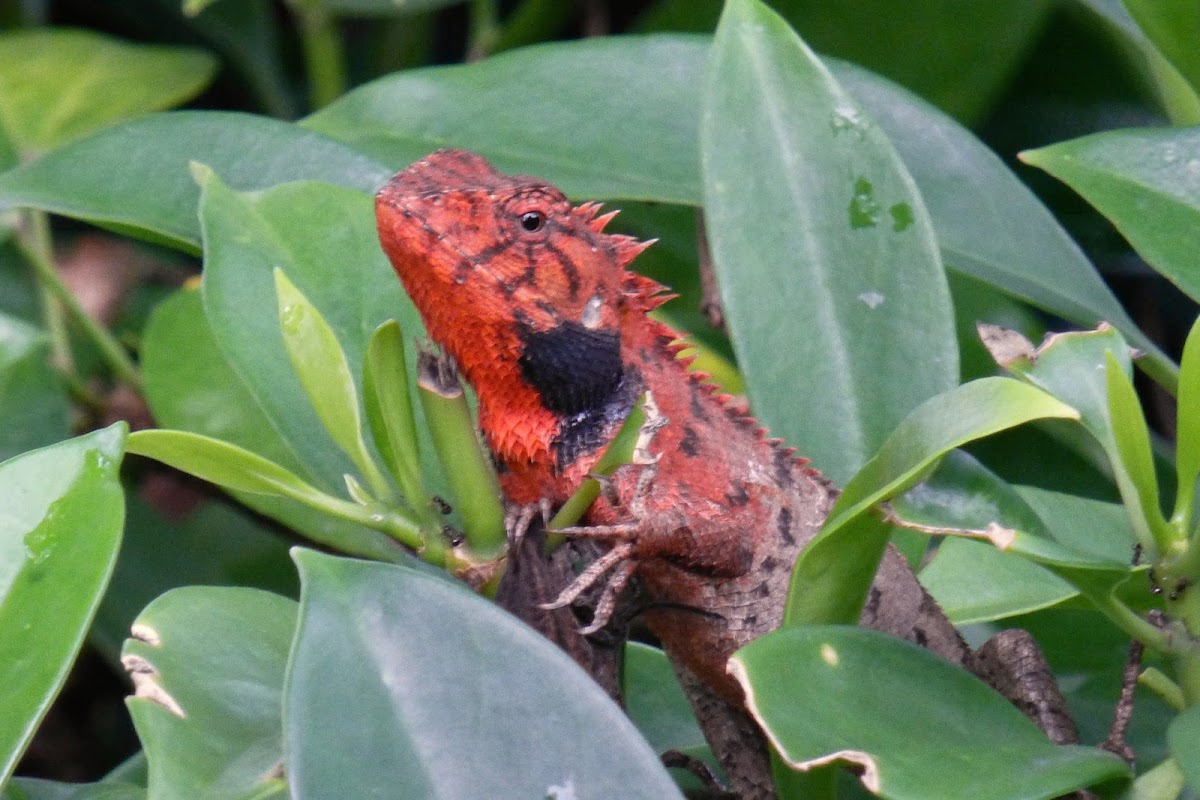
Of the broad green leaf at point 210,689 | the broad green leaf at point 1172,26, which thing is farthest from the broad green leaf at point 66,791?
the broad green leaf at point 1172,26

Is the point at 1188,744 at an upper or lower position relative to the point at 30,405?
upper

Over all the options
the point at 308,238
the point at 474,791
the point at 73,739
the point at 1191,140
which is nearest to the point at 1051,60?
the point at 1191,140

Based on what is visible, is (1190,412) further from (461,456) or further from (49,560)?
(49,560)

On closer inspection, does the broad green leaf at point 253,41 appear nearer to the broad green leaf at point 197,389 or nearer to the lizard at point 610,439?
the broad green leaf at point 197,389

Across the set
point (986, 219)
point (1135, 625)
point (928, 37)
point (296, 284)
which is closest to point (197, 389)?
point (296, 284)

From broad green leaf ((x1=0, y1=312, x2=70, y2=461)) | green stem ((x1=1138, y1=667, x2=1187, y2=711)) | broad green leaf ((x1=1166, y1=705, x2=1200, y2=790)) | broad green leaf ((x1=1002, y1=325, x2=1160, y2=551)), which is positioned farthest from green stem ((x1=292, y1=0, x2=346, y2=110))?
broad green leaf ((x1=1166, y1=705, x2=1200, y2=790))

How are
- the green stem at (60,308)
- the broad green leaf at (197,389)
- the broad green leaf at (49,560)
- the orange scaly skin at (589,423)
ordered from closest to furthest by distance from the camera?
1. the broad green leaf at (49,560)
2. the orange scaly skin at (589,423)
3. the broad green leaf at (197,389)
4. the green stem at (60,308)
